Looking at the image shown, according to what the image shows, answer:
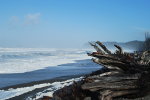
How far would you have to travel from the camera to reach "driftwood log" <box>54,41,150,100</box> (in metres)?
6.84

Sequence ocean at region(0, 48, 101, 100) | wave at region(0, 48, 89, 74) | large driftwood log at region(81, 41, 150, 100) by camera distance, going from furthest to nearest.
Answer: wave at region(0, 48, 89, 74)
ocean at region(0, 48, 101, 100)
large driftwood log at region(81, 41, 150, 100)

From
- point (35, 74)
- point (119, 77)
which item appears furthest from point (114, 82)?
point (35, 74)

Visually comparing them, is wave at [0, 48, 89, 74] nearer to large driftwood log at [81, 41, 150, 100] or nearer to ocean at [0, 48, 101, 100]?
ocean at [0, 48, 101, 100]

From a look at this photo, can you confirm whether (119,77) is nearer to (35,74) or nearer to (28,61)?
(35,74)

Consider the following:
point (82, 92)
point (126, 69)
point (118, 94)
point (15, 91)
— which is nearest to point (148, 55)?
point (126, 69)

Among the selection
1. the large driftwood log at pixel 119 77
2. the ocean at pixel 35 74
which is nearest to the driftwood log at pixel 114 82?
the large driftwood log at pixel 119 77

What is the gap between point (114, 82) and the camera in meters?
6.94

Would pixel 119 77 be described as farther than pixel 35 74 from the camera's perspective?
No

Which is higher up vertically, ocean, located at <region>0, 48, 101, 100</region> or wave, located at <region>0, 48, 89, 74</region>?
wave, located at <region>0, 48, 89, 74</region>

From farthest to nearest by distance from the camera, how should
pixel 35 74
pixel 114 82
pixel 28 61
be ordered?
pixel 28 61, pixel 35 74, pixel 114 82

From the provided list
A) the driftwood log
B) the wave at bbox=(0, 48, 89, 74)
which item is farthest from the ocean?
the driftwood log

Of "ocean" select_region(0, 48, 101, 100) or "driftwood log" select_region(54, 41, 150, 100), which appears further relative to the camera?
"ocean" select_region(0, 48, 101, 100)

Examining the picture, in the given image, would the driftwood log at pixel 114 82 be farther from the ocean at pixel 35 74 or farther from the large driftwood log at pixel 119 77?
the ocean at pixel 35 74

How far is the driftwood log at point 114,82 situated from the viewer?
684 centimetres
